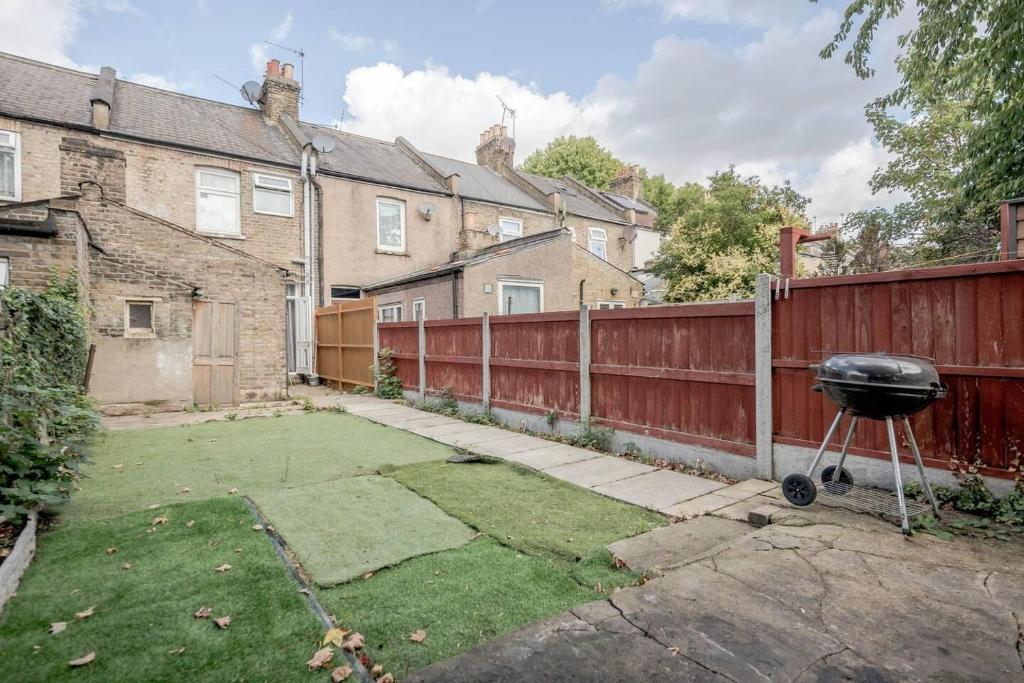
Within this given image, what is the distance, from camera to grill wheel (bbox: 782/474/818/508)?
3.72 meters

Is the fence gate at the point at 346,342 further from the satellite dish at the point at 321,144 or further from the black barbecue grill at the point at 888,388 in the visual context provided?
the black barbecue grill at the point at 888,388

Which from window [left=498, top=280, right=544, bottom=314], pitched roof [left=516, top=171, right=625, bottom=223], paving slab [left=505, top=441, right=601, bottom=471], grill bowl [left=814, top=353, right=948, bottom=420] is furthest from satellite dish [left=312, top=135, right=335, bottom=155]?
grill bowl [left=814, top=353, right=948, bottom=420]

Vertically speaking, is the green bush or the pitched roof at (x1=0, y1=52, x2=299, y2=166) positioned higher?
the pitched roof at (x1=0, y1=52, x2=299, y2=166)

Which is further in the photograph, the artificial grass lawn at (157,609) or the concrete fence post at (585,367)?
the concrete fence post at (585,367)

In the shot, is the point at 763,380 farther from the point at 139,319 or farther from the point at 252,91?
the point at 252,91

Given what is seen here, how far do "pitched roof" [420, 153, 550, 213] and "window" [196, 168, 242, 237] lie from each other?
7680 mm

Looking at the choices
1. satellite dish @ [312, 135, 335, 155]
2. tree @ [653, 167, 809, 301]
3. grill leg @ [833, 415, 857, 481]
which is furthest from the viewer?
tree @ [653, 167, 809, 301]

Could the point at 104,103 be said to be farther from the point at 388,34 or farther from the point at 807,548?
the point at 807,548

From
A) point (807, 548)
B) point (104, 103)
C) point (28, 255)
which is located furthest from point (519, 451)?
point (104, 103)

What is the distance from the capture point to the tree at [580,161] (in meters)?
38.4

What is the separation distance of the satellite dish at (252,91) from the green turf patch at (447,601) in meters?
19.5

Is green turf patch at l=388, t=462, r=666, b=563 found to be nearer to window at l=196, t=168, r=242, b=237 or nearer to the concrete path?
the concrete path

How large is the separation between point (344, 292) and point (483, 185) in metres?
8.45

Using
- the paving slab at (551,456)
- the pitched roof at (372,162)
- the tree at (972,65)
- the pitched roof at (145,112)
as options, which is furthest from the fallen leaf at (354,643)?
the pitched roof at (372,162)
